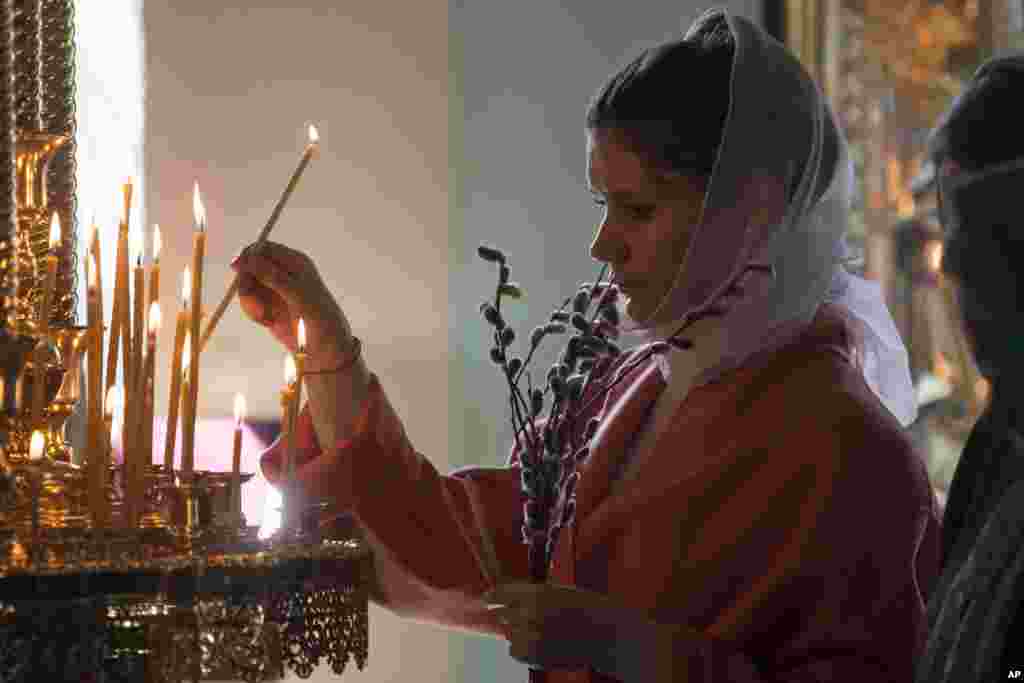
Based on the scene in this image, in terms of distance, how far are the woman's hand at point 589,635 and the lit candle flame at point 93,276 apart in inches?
16.3

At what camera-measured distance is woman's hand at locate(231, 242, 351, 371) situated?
4.45 ft

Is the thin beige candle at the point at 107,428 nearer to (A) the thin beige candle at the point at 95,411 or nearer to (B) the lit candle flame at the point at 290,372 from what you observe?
(A) the thin beige candle at the point at 95,411

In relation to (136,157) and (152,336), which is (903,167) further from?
(152,336)

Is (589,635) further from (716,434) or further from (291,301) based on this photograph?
(291,301)

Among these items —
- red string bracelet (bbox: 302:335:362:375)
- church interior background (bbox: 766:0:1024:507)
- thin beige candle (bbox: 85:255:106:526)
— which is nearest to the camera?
thin beige candle (bbox: 85:255:106:526)

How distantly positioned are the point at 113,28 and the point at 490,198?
0.63 m

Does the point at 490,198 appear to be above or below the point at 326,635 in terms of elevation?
above

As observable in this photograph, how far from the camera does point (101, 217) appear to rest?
1.84 m

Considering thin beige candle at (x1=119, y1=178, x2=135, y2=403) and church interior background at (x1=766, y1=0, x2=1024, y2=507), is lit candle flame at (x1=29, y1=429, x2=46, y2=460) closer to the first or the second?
thin beige candle at (x1=119, y1=178, x2=135, y2=403)

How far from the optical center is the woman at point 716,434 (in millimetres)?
1224

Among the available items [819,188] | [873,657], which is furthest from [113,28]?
[873,657]

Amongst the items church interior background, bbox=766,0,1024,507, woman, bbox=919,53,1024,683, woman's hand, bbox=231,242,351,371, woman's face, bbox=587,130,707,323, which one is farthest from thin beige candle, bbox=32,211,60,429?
church interior background, bbox=766,0,1024,507

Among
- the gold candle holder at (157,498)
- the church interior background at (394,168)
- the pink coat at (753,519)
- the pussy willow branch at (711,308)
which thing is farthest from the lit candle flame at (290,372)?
the church interior background at (394,168)

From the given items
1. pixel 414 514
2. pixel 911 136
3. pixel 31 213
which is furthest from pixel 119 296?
pixel 911 136
